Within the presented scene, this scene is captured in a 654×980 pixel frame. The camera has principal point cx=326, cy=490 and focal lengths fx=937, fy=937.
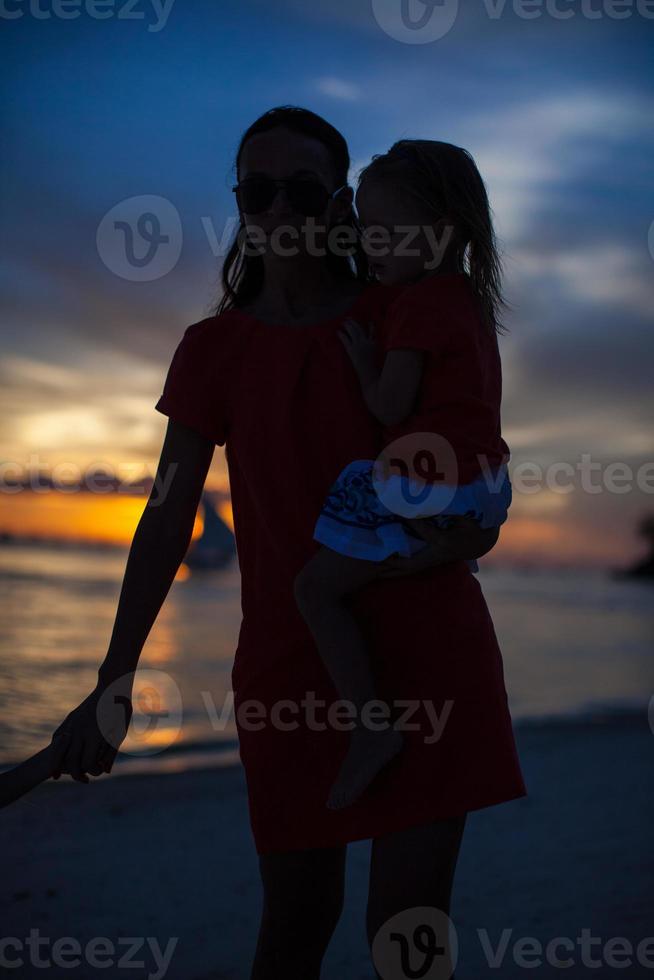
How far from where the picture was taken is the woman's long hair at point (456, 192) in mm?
1879

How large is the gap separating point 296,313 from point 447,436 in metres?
0.50

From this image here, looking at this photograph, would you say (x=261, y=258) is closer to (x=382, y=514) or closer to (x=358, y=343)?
(x=358, y=343)

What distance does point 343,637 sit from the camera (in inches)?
67.9

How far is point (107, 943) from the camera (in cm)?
372

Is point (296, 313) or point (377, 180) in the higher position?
point (377, 180)

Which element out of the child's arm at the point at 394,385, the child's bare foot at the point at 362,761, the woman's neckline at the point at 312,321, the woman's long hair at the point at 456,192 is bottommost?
the child's bare foot at the point at 362,761

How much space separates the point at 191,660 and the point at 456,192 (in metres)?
10.0

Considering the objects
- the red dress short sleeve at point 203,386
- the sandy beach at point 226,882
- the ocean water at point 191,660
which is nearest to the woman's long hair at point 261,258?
the red dress short sleeve at point 203,386

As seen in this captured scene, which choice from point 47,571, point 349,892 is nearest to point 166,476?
point 349,892

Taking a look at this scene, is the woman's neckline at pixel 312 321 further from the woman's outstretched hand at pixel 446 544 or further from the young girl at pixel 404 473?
the woman's outstretched hand at pixel 446 544

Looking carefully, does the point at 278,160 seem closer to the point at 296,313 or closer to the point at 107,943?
the point at 296,313

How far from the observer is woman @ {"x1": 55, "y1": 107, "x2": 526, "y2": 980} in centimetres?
169

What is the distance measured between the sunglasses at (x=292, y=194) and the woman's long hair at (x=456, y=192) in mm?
108

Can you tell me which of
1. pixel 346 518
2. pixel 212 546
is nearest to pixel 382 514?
pixel 346 518
